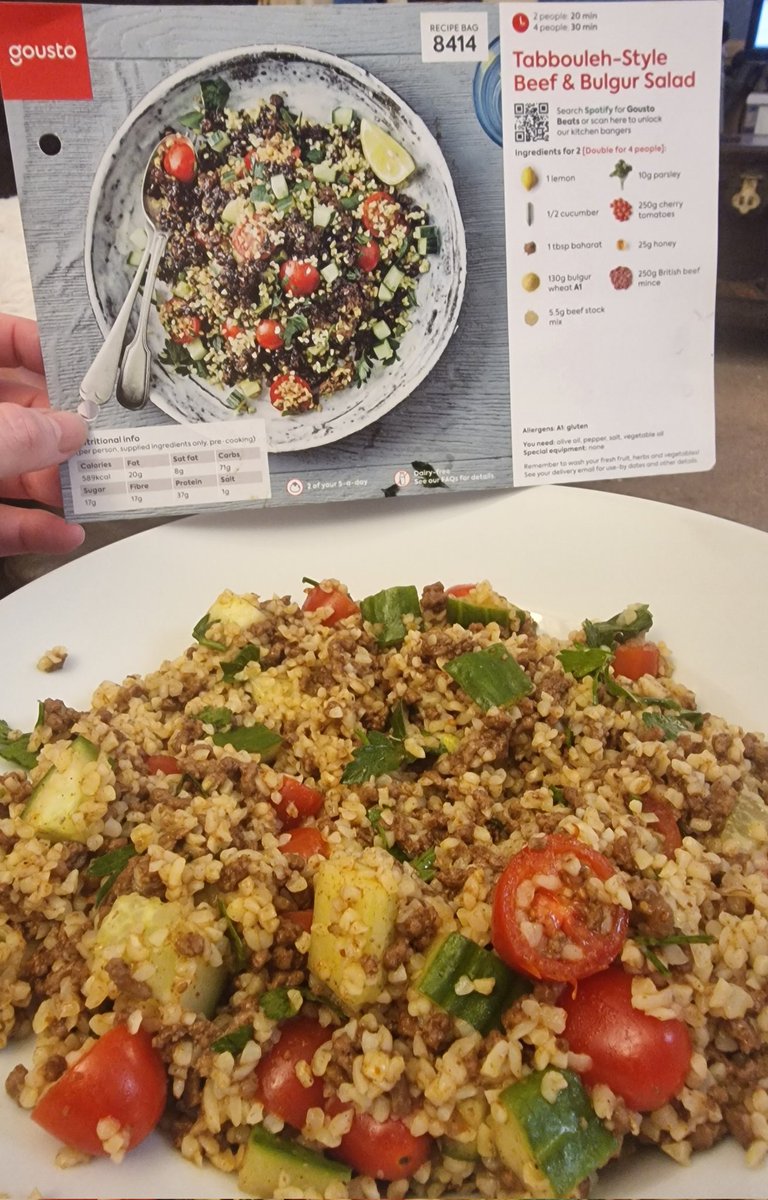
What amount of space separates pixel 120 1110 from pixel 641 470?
196cm

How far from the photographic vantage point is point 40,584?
2256 millimetres

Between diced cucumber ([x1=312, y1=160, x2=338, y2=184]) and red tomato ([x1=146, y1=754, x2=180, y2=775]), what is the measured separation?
1.42m

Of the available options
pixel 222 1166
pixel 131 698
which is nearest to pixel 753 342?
pixel 131 698

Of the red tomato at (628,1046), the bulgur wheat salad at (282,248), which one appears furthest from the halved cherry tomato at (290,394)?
the red tomato at (628,1046)

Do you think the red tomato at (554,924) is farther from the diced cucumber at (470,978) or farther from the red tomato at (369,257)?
the red tomato at (369,257)

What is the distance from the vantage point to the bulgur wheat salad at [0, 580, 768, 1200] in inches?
49.6

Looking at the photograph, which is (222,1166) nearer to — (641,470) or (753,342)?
(641,470)

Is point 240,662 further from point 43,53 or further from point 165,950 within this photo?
point 43,53

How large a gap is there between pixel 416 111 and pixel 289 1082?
2111mm

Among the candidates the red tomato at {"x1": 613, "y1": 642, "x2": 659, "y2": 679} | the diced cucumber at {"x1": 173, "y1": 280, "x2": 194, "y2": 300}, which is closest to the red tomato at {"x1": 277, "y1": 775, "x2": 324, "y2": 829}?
the red tomato at {"x1": 613, "y1": 642, "x2": 659, "y2": 679}

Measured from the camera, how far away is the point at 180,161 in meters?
2.04

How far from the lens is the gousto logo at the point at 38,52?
192 centimetres

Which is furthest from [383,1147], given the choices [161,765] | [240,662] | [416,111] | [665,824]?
[416,111]

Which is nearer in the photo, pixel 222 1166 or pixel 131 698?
pixel 222 1166
